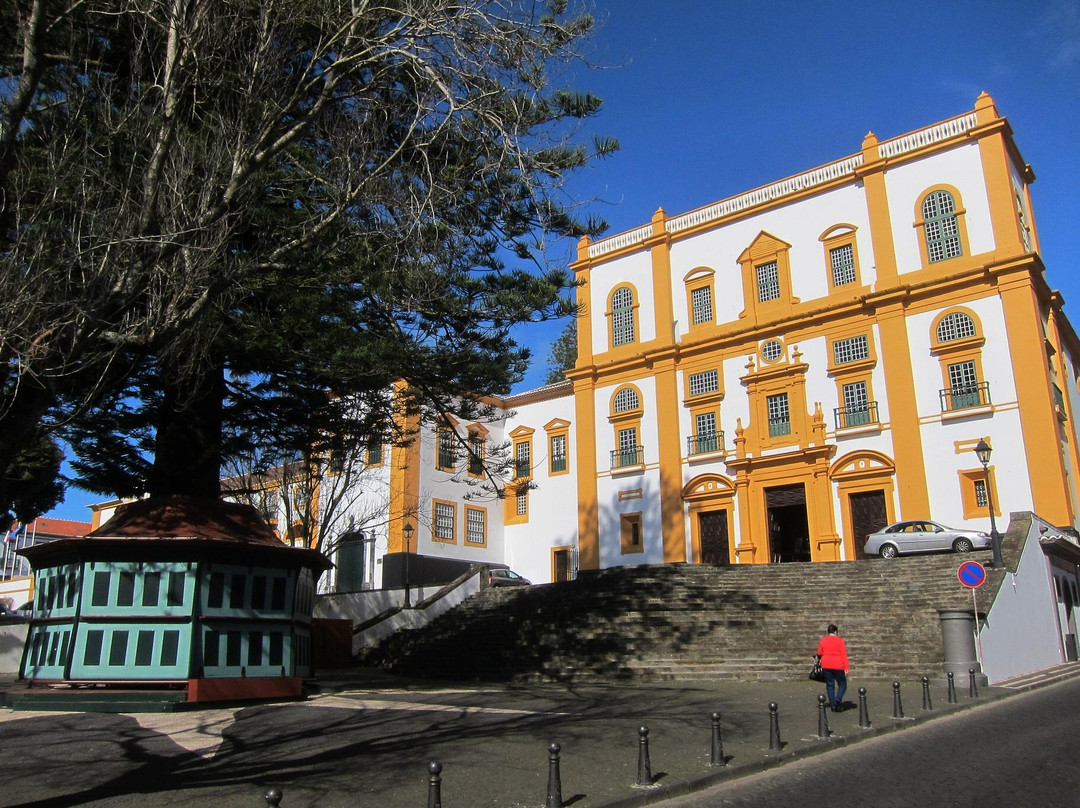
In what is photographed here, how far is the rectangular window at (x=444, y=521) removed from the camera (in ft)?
118

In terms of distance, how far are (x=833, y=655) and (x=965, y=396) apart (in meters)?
17.3

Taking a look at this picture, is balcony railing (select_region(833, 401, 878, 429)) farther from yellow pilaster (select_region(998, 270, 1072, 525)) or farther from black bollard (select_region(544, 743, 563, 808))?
black bollard (select_region(544, 743, 563, 808))

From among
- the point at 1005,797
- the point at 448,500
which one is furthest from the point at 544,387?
the point at 1005,797

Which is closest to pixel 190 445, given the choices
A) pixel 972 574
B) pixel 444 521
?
pixel 972 574

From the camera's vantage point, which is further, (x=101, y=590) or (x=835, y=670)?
(x=101, y=590)

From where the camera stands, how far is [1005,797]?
7160mm

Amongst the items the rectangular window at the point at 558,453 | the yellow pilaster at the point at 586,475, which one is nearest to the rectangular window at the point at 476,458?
the yellow pilaster at the point at 586,475

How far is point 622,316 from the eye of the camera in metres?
35.6

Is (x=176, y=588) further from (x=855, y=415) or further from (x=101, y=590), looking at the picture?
(x=855, y=415)

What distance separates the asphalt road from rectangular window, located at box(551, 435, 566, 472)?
2635cm

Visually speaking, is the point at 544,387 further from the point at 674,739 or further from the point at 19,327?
the point at 19,327

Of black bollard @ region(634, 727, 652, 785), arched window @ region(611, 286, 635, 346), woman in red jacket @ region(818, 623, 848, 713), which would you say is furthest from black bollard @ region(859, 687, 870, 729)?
arched window @ region(611, 286, 635, 346)

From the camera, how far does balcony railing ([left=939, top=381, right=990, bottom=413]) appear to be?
2611 cm

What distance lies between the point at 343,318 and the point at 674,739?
7.50 m
